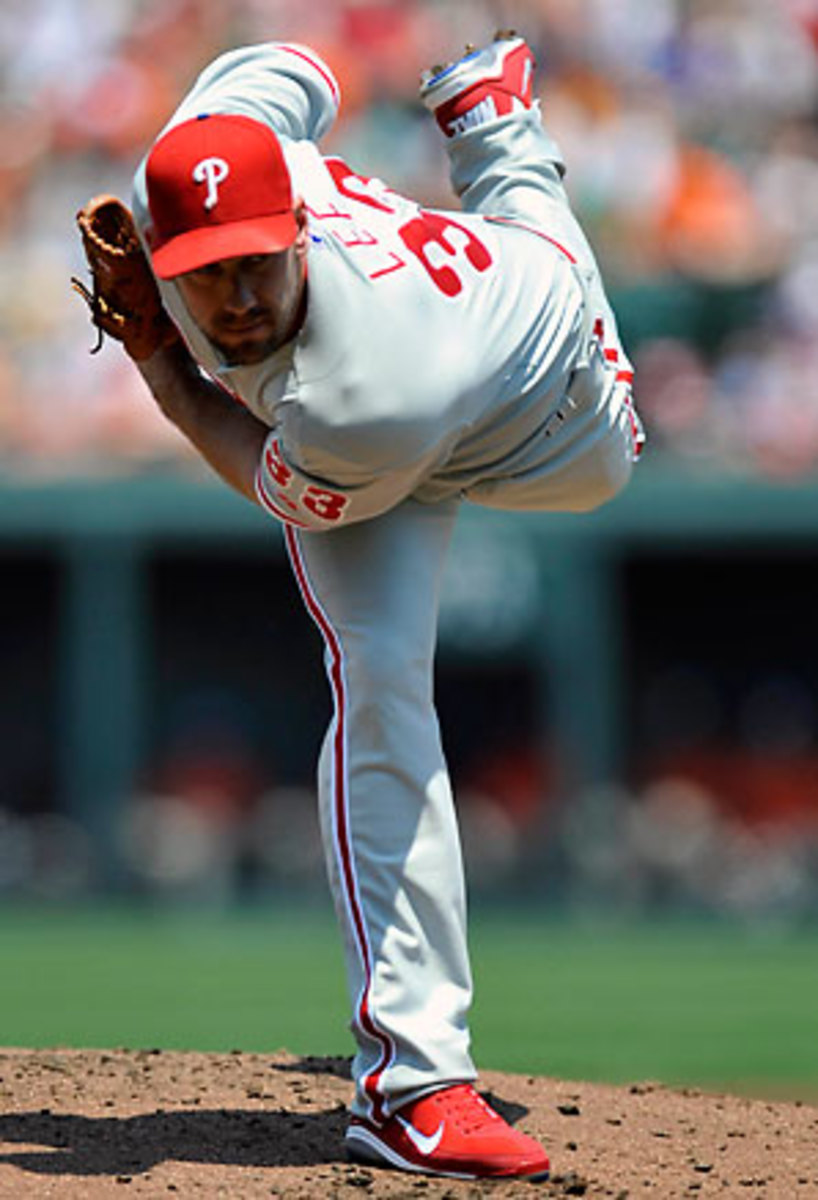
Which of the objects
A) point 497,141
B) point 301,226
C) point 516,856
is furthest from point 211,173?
point 516,856

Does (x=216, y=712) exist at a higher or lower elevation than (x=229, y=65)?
higher

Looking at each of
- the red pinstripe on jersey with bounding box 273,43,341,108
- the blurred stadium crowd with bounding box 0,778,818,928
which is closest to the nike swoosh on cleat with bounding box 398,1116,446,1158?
the red pinstripe on jersey with bounding box 273,43,341,108

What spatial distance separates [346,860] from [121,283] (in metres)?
0.87

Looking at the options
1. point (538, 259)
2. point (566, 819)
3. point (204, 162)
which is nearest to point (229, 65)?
point (204, 162)

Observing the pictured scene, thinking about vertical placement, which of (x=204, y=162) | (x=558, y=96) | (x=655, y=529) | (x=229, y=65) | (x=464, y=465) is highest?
(x=558, y=96)

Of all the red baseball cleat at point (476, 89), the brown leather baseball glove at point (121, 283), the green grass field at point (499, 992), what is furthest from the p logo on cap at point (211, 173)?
the green grass field at point (499, 992)

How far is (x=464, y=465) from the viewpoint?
2992mm

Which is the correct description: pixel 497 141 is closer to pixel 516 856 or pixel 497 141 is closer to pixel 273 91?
pixel 273 91

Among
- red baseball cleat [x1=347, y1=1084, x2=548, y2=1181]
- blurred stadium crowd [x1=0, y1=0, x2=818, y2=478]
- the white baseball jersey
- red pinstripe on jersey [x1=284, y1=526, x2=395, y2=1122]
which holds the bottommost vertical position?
red baseball cleat [x1=347, y1=1084, x2=548, y2=1181]

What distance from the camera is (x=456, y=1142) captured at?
2898 mm

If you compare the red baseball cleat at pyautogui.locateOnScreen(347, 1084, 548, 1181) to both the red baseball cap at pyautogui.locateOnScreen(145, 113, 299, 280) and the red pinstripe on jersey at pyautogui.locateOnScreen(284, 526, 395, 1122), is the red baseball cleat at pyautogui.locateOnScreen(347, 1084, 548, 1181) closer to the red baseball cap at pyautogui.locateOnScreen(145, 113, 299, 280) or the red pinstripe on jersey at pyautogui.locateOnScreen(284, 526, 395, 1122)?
the red pinstripe on jersey at pyautogui.locateOnScreen(284, 526, 395, 1122)

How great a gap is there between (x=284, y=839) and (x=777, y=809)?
109 inches

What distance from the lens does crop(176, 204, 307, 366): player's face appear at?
2.67m

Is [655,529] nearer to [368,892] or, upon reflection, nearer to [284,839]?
[284,839]
